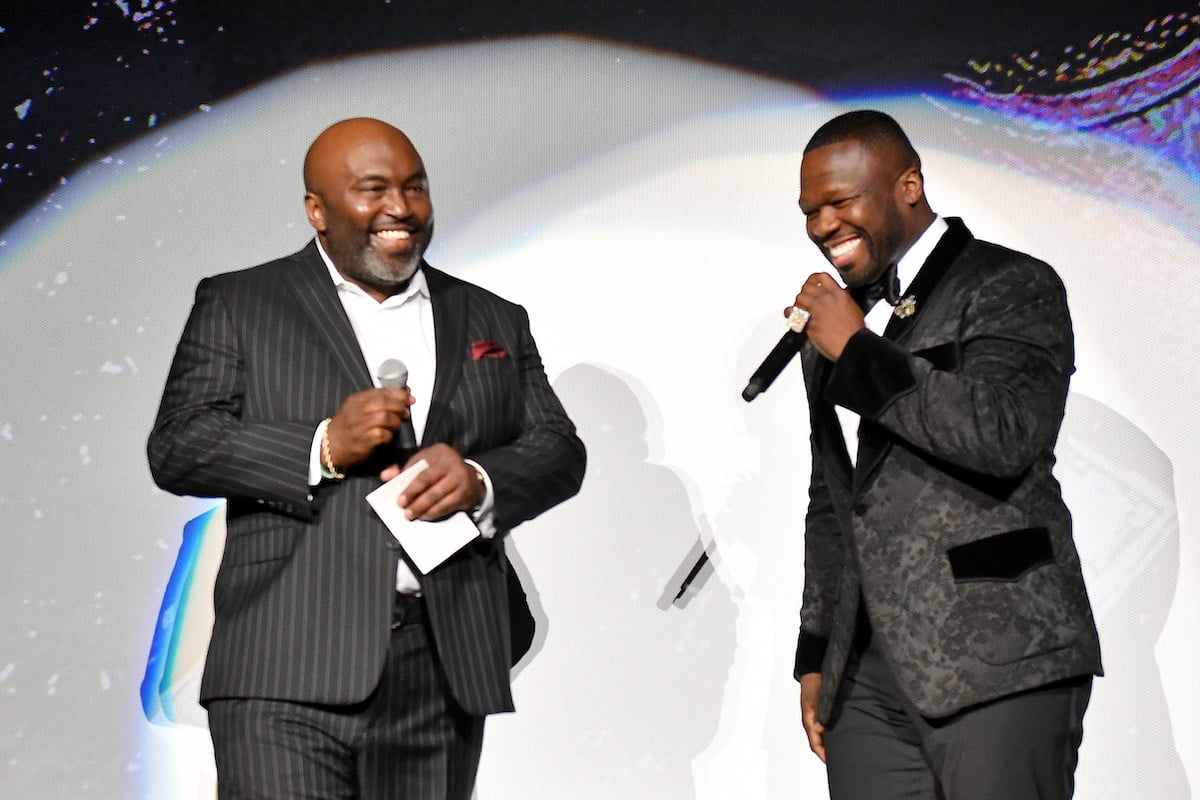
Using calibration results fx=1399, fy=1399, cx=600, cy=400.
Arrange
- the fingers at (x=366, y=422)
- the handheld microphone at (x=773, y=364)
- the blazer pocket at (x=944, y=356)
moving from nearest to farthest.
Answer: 1. the fingers at (x=366, y=422)
2. the blazer pocket at (x=944, y=356)
3. the handheld microphone at (x=773, y=364)

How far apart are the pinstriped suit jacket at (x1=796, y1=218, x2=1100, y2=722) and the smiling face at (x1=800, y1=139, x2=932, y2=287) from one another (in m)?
0.10

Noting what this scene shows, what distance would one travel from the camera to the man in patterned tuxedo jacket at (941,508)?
2234 mm

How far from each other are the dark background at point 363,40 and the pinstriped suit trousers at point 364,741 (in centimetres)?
179

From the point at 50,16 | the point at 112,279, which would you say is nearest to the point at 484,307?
the point at 112,279

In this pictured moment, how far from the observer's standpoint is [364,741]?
2350 mm

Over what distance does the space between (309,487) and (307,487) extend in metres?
0.02

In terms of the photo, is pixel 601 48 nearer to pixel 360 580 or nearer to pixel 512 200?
pixel 512 200

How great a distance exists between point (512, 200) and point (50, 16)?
126 cm

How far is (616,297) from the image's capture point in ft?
11.8

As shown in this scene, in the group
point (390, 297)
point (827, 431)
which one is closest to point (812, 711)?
point (827, 431)

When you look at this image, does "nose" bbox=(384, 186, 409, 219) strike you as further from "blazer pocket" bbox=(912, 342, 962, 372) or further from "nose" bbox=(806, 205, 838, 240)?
"blazer pocket" bbox=(912, 342, 962, 372)

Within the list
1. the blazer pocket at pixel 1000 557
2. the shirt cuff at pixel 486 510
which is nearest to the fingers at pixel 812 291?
the blazer pocket at pixel 1000 557

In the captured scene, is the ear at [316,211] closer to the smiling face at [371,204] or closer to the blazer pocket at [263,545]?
the smiling face at [371,204]

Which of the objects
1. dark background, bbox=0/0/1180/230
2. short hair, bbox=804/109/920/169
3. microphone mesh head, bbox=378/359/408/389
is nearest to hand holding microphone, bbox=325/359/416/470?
microphone mesh head, bbox=378/359/408/389
